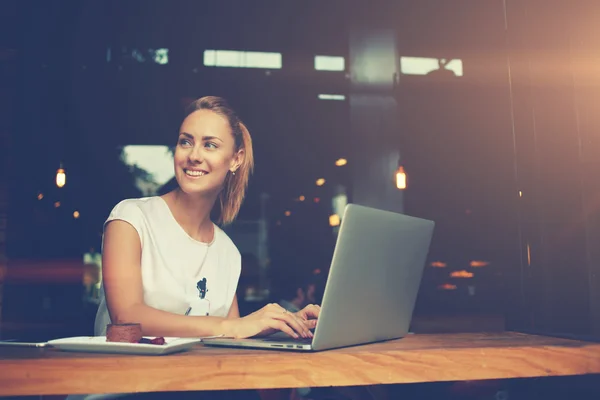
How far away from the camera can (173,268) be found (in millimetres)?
2031

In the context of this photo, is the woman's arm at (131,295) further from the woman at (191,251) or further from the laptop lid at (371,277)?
the laptop lid at (371,277)

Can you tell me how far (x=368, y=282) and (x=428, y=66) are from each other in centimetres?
648

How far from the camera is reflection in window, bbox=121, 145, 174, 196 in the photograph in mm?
7809

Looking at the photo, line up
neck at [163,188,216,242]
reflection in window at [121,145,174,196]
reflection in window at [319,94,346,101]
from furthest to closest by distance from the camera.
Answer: reflection in window at [319,94,346,101], reflection in window at [121,145,174,196], neck at [163,188,216,242]

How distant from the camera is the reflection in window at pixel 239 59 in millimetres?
7141

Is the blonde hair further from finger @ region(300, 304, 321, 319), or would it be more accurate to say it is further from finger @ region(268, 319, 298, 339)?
finger @ region(268, 319, 298, 339)

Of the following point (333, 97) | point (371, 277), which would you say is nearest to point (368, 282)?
point (371, 277)

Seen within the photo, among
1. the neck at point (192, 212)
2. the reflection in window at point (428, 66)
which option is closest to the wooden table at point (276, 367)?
the neck at point (192, 212)

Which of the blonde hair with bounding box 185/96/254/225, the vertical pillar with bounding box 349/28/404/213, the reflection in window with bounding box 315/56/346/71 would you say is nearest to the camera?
the blonde hair with bounding box 185/96/254/225

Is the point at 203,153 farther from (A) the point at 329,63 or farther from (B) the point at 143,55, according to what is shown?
(A) the point at 329,63

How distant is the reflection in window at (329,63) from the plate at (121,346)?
6.60 metres

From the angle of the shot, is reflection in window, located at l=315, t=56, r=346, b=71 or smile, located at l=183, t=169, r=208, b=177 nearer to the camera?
smile, located at l=183, t=169, r=208, b=177

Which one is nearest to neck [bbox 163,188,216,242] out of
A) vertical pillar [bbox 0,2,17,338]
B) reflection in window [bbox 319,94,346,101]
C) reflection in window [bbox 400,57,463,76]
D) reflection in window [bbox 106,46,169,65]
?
vertical pillar [bbox 0,2,17,338]

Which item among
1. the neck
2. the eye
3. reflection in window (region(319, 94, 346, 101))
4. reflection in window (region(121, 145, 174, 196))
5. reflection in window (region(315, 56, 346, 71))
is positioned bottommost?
the neck
